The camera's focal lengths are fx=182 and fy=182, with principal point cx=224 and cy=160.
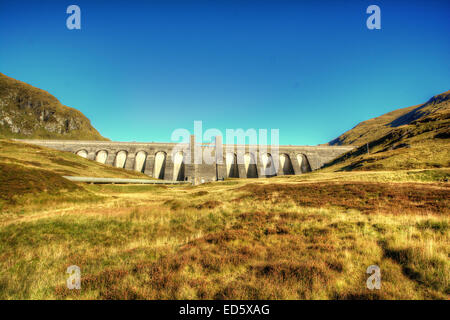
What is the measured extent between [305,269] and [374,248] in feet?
9.89

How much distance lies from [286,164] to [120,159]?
68.6 metres

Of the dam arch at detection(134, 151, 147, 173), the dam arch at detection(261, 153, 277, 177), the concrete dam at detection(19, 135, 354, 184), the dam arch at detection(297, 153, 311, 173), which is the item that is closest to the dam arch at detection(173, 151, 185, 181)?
the concrete dam at detection(19, 135, 354, 184)

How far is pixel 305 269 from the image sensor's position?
4.78 meters

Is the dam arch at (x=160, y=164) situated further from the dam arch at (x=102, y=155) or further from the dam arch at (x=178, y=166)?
the dam arch at (x=102, y=155)

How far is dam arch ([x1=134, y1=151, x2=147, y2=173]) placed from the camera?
71.7 m

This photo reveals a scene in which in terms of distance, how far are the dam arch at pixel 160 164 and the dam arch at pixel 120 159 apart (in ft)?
40.5

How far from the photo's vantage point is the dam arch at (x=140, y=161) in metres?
71.7

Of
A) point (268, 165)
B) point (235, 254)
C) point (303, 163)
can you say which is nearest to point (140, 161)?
point (268, 165)

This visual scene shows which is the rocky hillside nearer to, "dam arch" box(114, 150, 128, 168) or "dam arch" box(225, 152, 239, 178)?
"dam arch" box(114, 150, 128, 168)

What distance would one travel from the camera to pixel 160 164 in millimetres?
73562

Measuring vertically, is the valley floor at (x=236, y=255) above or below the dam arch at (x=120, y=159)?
below

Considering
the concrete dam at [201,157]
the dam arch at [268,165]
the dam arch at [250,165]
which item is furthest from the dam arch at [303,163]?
the dam arch at [250,165]
